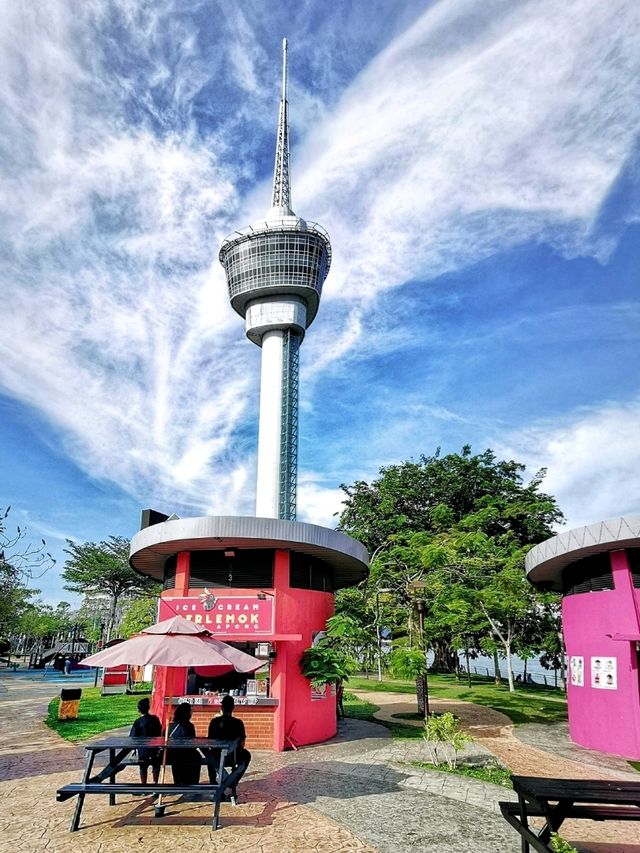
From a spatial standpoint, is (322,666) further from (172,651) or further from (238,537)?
(172,651)

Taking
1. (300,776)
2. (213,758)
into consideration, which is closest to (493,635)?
(300,776)

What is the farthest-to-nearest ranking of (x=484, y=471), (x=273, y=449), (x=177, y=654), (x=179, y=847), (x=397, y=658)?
1. (x=273, y=449)
2. (x=484, y=471)
3. (x=397, y=658)
4. (x=177, y=654)
5. (x=179, y=847)

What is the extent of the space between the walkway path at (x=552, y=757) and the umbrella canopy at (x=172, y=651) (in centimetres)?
530

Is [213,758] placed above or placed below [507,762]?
above

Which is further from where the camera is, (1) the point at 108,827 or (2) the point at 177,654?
(2) the point at 177,654

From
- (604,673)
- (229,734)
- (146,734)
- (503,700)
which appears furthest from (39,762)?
(503,700)

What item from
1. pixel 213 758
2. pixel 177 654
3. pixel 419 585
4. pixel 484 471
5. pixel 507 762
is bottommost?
pixel 507 762

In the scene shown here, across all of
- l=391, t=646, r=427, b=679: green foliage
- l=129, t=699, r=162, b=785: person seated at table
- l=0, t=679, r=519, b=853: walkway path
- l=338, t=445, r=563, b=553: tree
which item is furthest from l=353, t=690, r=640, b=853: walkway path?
l=338, t=445, r=563, b=553: tree

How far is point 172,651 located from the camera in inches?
317

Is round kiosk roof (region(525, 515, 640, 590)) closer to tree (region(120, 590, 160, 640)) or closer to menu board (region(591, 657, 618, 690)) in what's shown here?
menu board (region(591, 657, 618, 690))

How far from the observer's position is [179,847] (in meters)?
6.84

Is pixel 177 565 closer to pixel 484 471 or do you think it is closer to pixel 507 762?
pixel 507 762

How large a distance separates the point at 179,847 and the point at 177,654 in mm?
2215

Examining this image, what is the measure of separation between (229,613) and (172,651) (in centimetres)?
578
